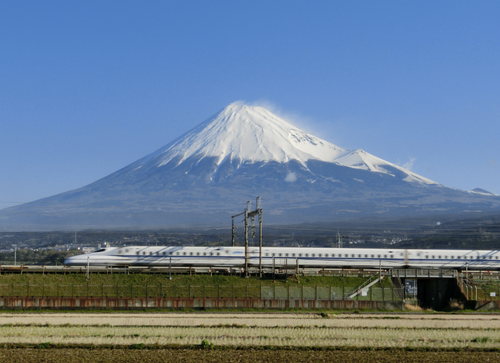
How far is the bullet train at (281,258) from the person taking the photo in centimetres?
7925

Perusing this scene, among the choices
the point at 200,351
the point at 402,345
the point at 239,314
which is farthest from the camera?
the point at 239,314

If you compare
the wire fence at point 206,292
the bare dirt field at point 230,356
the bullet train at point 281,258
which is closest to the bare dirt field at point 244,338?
the bare dirt field at point 230,356

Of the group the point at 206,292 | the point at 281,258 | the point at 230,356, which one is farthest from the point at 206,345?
the point at 281,258

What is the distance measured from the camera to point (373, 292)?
60438 mm

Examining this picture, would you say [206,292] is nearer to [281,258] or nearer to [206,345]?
[281,258]

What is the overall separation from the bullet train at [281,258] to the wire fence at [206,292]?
54.6 ft

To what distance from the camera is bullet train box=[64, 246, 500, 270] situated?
79.2m

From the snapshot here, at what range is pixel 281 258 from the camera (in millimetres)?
79688

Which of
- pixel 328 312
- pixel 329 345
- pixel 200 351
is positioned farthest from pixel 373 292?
pixel 200 351

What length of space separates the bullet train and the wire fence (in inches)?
655

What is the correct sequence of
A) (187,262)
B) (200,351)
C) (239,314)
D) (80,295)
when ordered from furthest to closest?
(187,262)
(80,295)
(239,314)
(200,351)

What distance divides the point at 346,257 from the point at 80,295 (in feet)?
121

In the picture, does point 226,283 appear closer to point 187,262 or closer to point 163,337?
point 187,262

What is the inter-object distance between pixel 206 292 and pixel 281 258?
900 inches
